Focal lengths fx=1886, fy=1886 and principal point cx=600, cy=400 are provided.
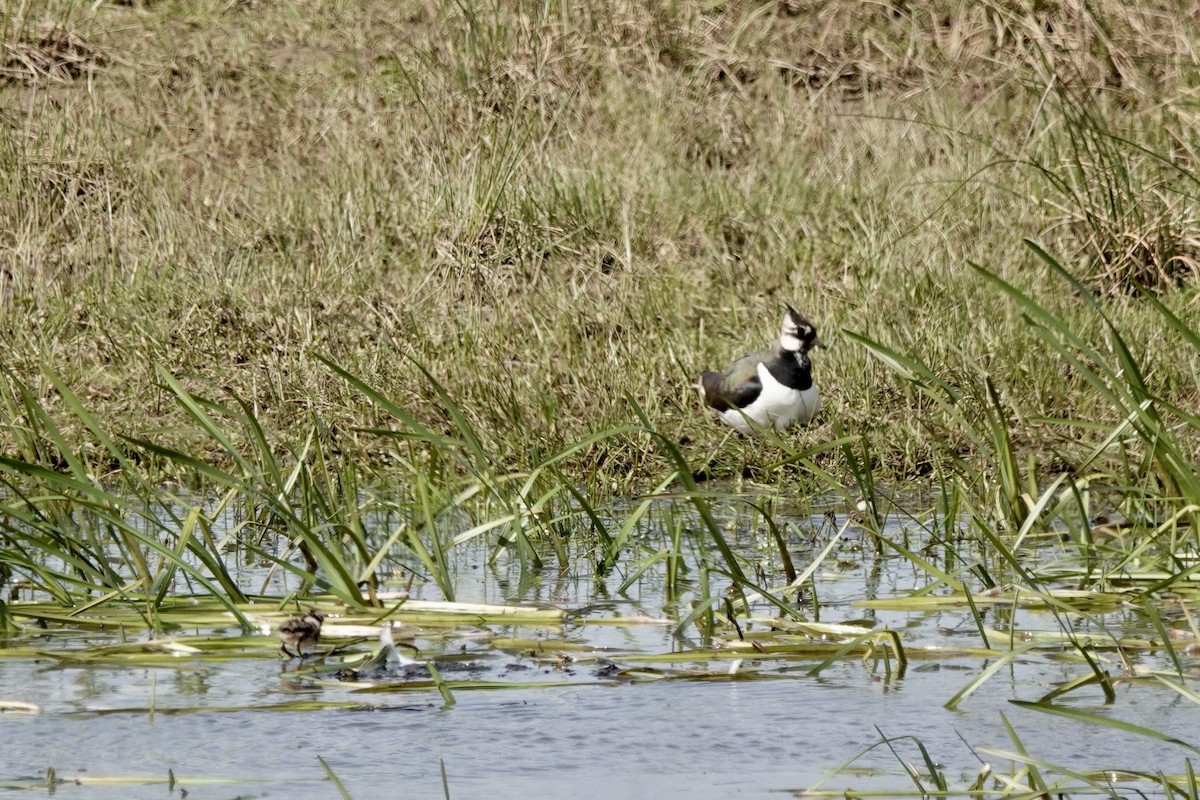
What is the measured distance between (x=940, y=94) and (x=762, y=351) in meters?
3.52

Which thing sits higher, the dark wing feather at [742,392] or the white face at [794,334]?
the white face at [794,334]

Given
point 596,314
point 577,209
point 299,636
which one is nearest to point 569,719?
point 299,636

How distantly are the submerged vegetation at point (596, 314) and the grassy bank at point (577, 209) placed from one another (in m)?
0.03

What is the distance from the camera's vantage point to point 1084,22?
33.5 feet

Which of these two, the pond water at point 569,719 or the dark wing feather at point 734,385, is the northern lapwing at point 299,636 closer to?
the pond water at point 569,719

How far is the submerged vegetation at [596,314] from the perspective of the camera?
14.0ft

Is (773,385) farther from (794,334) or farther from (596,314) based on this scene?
(596,314)

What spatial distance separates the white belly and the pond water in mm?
2523

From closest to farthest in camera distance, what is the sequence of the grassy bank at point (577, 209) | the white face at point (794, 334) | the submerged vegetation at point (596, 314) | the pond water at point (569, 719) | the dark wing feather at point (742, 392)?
the pond water at point (569, 719) < the submerged vegetation at point (596, 314) < the dark wing feather at point (742, 392) < the grassy bank at point (577, 209) < the white face at point (794, 334)

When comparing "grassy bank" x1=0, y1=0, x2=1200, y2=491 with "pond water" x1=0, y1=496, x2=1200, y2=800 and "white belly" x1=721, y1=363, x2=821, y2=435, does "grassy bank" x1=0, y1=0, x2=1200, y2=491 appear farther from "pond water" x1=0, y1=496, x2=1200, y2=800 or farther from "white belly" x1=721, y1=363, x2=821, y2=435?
"pond water" x1=0, y1=496, x2=1200, y2=800

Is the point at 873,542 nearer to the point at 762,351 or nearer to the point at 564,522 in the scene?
the point at 564,522

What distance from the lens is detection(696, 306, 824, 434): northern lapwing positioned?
22.4 ft

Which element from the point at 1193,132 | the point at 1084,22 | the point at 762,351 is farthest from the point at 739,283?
the point at 1084,22

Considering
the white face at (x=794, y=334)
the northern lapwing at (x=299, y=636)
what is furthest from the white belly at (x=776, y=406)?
the northern lapwing at (x=299, y=636)
